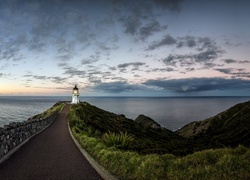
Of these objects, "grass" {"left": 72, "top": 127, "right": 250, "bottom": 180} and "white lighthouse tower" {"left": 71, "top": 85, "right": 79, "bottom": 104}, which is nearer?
"grass" {"left": 72, "top": 127, "right": 250, "bottom": 180}

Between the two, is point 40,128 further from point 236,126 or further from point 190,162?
point 236,126

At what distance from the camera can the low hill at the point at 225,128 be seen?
7056 cm

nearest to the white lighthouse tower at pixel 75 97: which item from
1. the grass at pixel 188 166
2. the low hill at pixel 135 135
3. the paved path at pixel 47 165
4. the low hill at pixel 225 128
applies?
the low hill at pixel 135 135

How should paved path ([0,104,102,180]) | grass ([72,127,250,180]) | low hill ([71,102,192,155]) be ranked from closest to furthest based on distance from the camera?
grass ([72,127,250,180]) < paved path ([0,104,102,180]) < low hill ([71,102,192,155])

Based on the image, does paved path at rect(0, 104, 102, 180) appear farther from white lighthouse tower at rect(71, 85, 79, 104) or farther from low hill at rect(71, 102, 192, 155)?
white lighthouse tower at rect(71, 85, 79, 104)

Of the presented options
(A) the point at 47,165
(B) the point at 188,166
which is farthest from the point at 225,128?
(B) the point at 188,166

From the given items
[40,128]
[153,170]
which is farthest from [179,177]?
[40,128]

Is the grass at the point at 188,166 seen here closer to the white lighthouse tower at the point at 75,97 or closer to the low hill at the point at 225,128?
the low hill at the point at 225,128

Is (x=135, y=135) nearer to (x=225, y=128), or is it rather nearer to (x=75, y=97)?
(x=75, y=97)

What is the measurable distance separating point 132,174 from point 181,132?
75.8m

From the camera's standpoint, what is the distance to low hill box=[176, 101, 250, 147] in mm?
70562

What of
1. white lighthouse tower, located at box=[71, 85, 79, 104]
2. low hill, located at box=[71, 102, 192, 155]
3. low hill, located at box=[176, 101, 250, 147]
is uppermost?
white lighthouse tower, located at box=[71, 85, 79, 104]

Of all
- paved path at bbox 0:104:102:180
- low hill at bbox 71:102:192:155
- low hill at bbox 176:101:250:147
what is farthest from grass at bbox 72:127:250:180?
low hill at bbox 176:101:250:147

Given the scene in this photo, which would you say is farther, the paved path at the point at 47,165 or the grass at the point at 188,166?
the paved path at the point at 47,165
